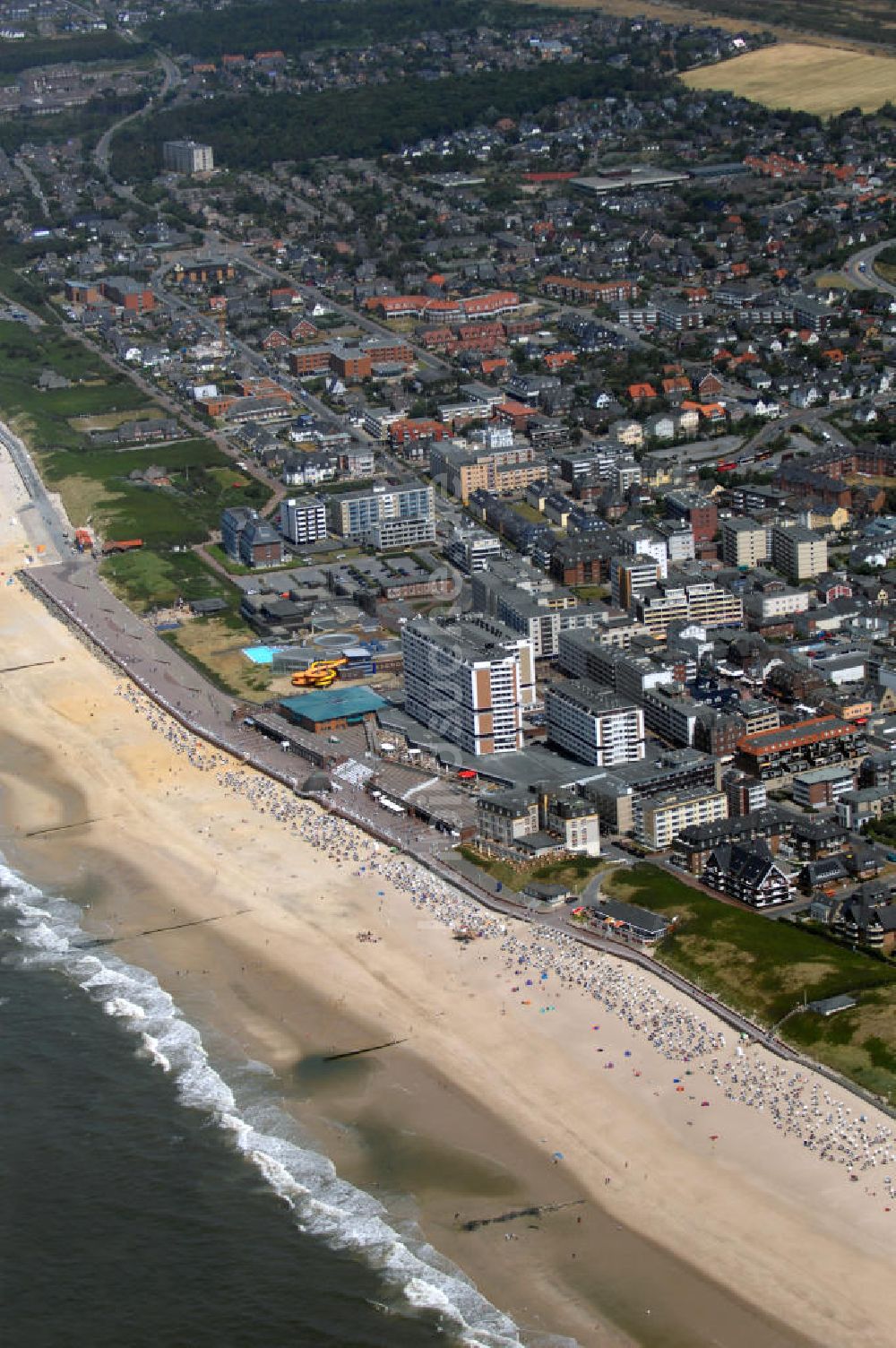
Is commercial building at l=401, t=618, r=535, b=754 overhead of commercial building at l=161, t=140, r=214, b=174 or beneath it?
overhead

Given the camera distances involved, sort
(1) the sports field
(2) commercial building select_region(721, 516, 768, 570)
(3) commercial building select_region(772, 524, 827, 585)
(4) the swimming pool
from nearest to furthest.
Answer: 1. (4) the swimming pool
2. (3) commercial building select_region(772, 524, 827, 585)
3. (2) commercial building select_region(721, 516, 768, 570)
4. (1) the sports field

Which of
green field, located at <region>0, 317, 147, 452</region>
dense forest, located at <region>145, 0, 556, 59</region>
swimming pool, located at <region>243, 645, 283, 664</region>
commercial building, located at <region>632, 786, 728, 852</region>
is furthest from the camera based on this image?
dense forest, located at <region>145, 0, 556, 59</region>

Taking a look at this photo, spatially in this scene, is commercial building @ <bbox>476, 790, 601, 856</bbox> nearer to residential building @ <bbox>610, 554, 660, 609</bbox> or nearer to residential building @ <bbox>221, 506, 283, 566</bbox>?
residential building @ <bbox>610, 554, 660, 609</bbox>

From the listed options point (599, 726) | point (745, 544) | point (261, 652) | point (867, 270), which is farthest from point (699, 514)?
point (867, 270)

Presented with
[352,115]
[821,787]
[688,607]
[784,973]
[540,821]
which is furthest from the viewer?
[352,115]

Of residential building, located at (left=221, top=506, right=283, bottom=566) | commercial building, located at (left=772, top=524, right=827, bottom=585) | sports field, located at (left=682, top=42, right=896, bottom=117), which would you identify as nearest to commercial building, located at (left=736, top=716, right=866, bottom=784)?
commercial building, located at (left=772, top=524, right=827, bottom=585)

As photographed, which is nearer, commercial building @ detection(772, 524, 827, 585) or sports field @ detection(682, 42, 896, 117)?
commercial building @ detection(772, 524, 827, 585)

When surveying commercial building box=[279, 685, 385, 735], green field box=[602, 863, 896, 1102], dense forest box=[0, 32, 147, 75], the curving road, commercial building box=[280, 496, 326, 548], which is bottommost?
dense forest box=[0, 32, 147, 75]

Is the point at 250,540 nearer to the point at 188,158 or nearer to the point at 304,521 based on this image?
the point at 304,521
